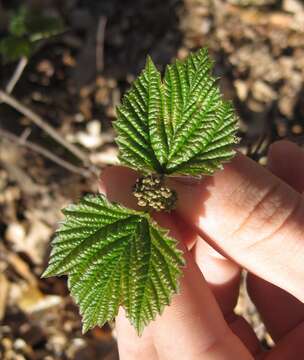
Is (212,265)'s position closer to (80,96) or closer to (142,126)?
(142,126)

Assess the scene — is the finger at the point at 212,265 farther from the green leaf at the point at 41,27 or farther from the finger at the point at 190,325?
the green leaf at the point at 41,27

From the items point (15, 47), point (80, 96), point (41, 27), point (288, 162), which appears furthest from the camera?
point (80, 96)

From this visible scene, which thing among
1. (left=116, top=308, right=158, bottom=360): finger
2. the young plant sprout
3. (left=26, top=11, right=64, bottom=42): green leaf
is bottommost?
(left=116, top=308, right=158, bottom=360): finger

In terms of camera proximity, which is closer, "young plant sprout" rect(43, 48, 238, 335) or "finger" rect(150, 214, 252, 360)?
"young plant sprout" rect(43, 48, 238, 335)

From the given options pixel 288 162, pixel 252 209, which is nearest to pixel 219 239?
pixel 252 209

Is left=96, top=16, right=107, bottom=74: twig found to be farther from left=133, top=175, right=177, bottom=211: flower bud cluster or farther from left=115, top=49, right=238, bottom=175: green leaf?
left=133, top=175, right=177, bottom=211: flower bud cluster

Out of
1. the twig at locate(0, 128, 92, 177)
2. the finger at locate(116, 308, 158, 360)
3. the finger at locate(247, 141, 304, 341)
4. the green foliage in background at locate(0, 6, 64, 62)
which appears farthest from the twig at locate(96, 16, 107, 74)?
the finger at locate(116, 308, 158, 360)

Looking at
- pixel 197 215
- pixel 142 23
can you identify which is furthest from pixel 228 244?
pixel 142 23

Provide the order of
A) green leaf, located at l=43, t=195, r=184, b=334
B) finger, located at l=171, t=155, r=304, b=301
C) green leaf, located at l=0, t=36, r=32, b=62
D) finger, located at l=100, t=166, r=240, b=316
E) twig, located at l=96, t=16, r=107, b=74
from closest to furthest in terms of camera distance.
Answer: green leaf, located at l=43, t=195, r=184, b=334 < finger, located at l=171, t=155, r=304, b=301 < finger, located at l=100, t=166, r=240, b=316 < green leaf, located at l=0, t=36, r=32, b=62 < twig, located at l=96, t=16, r=107, b=74
